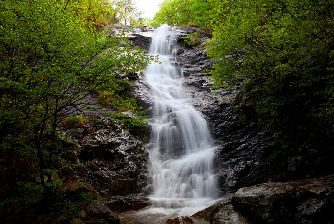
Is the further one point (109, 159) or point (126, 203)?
point (109, 159)

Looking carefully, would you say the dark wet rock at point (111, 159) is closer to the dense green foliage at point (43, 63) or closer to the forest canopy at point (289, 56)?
the dense green foliage at point (43, 63)

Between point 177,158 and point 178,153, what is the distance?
0.38 meters

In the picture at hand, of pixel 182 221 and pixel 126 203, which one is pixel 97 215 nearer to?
pixel 126 203

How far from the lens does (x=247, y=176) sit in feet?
24.6

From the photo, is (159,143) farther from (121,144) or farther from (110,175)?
(110,175)

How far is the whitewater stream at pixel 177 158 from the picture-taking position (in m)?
6.73

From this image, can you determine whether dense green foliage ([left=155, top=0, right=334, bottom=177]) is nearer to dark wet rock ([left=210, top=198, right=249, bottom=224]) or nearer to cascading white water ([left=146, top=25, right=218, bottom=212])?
cascading white water ([left=146, top=25, right=218, bottom=212])

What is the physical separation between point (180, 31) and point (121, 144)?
17.9m

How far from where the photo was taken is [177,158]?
9492mm

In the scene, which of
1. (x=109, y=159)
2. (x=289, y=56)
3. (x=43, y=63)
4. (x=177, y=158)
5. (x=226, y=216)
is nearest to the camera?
(x=43, y=63)

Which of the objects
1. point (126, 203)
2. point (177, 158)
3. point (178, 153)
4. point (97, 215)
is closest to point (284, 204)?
point (97, 215)

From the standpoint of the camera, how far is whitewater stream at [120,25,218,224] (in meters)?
6.73

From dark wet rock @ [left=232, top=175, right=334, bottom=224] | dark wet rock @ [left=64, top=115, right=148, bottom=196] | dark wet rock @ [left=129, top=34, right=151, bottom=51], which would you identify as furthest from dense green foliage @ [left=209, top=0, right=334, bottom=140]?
dark wet rock @ [left=129, top=34, right=151, bottom=51]

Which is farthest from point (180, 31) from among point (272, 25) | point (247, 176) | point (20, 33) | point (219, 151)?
point (20, 33)
